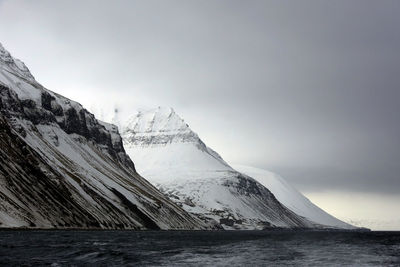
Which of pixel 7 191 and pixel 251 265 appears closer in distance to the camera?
pixel 251 265

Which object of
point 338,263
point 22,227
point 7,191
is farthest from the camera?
point 7,191

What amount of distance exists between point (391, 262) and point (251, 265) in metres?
24.7

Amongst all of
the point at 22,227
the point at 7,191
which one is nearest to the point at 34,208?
the point at 7,191

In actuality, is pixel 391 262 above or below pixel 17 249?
above

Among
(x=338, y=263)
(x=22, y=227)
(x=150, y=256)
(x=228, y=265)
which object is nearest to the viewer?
(x=228, y=265)

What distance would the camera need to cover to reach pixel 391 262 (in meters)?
86.0

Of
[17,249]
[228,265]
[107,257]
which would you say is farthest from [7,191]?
[228,265]

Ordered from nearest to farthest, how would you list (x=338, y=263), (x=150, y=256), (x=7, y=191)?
(x=338, y=263) → (x=150, y=256) → (x=7, y=191)

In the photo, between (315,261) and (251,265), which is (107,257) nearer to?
(251,265)

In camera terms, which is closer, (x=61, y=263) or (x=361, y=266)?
(x=61, y=263)

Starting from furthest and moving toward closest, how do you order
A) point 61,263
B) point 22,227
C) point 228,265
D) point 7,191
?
1. point 7,191
2. point 22,227
3. point 228,265
4. point 61,263

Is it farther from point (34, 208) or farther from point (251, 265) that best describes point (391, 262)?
point (34, 208)

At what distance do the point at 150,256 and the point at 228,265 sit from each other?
16.9 m

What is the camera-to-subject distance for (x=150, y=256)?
290 feet
